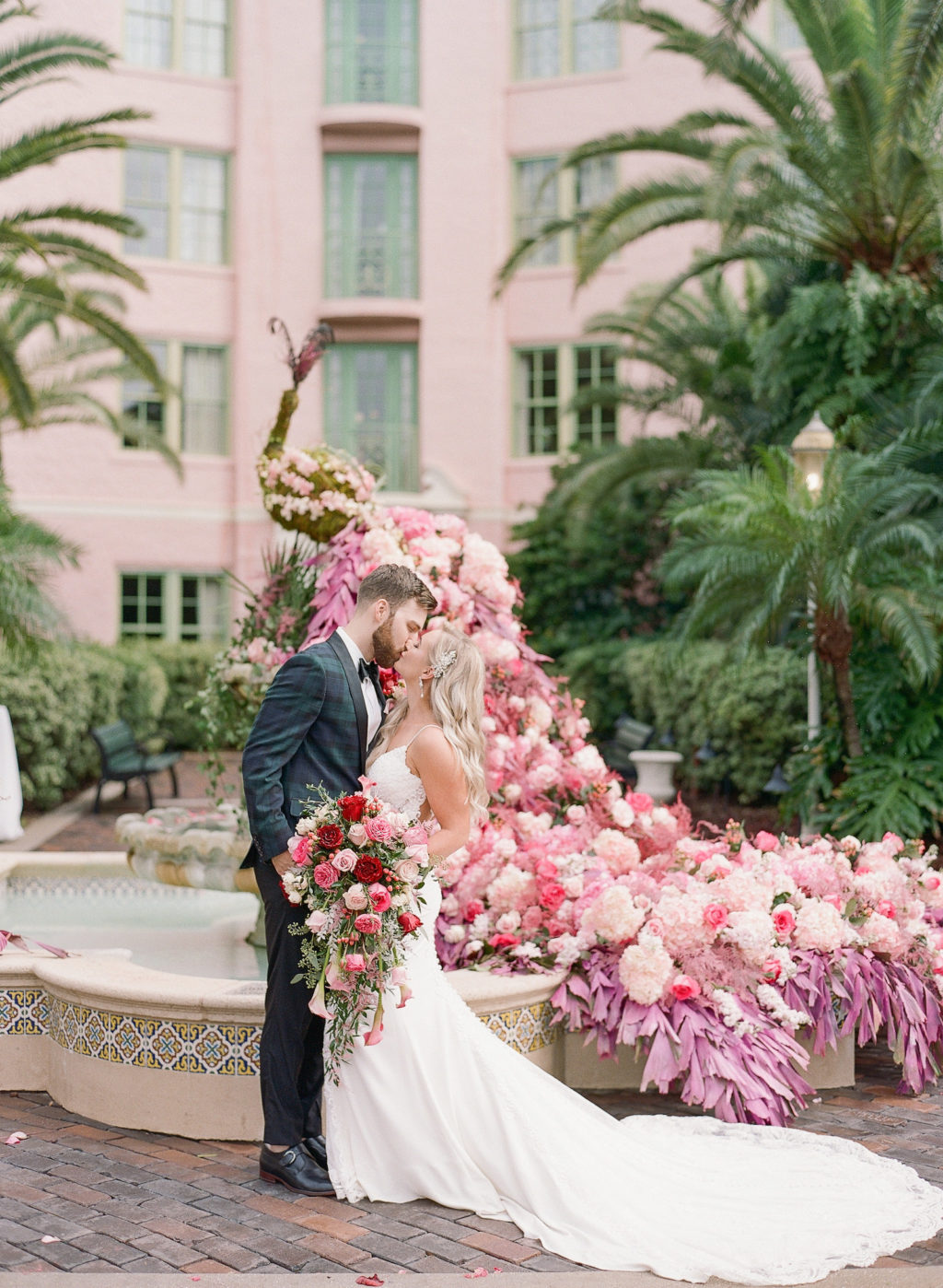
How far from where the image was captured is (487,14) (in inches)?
912

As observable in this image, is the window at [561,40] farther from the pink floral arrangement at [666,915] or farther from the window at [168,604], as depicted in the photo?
the pink floral arrangement at [666,915]

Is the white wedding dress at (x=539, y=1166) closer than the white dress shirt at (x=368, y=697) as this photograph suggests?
Yes

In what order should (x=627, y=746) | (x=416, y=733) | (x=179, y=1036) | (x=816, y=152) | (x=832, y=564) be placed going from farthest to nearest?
(x=627, y=746) < (x=816, y=152) < (x=832, y=564) < (x=179, y=1036) < (x=416, y=733)

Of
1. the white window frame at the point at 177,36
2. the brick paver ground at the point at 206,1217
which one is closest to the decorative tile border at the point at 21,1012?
the brick paver ground at the point at 206,1217

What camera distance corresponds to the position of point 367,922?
421 cm

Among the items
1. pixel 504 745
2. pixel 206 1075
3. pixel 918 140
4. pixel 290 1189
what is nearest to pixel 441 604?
pixel 504 745

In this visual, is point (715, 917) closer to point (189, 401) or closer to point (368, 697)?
point (368, 697)

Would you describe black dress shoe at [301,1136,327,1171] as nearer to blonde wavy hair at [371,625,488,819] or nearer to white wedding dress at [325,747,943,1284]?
white wedding dress at [325,747,943,1284]

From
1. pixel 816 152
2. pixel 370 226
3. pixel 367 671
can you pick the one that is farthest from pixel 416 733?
pixel 370 226

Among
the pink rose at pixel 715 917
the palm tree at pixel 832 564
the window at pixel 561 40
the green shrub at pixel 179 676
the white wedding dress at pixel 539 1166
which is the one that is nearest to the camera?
the white wedding dress at pixel 539 1166

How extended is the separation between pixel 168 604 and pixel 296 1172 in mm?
19403

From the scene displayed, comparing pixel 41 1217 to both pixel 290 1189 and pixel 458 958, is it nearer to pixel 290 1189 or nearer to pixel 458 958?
pixel 290 1189

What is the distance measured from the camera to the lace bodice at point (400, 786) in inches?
177

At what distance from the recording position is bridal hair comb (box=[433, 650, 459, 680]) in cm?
448
